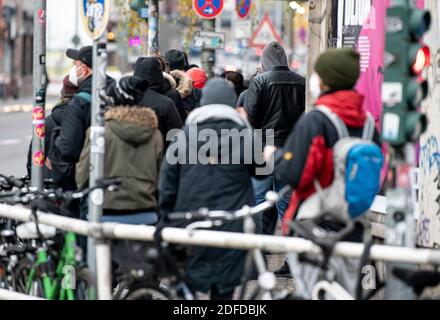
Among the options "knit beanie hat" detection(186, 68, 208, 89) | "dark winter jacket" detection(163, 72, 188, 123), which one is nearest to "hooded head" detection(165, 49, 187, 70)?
"knit beanie hat" detection(186, 68, 208, 89)

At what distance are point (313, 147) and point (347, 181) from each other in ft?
0.90

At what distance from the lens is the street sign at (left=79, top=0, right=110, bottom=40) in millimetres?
8609

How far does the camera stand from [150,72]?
1046cm

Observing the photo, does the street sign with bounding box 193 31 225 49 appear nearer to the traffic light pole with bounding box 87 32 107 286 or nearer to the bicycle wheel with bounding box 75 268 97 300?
the traffic light pole with bounding box 87 32 107 286

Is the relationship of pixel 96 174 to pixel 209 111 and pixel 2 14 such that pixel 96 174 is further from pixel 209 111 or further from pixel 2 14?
pixel 2 14

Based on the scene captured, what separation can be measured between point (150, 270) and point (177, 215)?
58 cm

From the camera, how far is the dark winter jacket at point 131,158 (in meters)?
8.74

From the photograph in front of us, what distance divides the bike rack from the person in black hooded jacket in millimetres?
1888

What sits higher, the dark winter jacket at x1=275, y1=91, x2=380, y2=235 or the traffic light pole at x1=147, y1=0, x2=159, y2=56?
the traffic light pole at x1=147, y1=0, x2=159, y2=56

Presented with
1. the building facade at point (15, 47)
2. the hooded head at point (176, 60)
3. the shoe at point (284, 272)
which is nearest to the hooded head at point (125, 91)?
the shoe at point (284, 272)

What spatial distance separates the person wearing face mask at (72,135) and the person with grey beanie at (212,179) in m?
1.61

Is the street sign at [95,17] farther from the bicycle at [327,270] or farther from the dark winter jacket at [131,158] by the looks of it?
the bicycle at [327,270]

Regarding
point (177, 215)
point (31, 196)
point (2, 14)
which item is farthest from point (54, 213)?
point (2, 14)

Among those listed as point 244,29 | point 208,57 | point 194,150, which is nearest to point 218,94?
point 194,150
